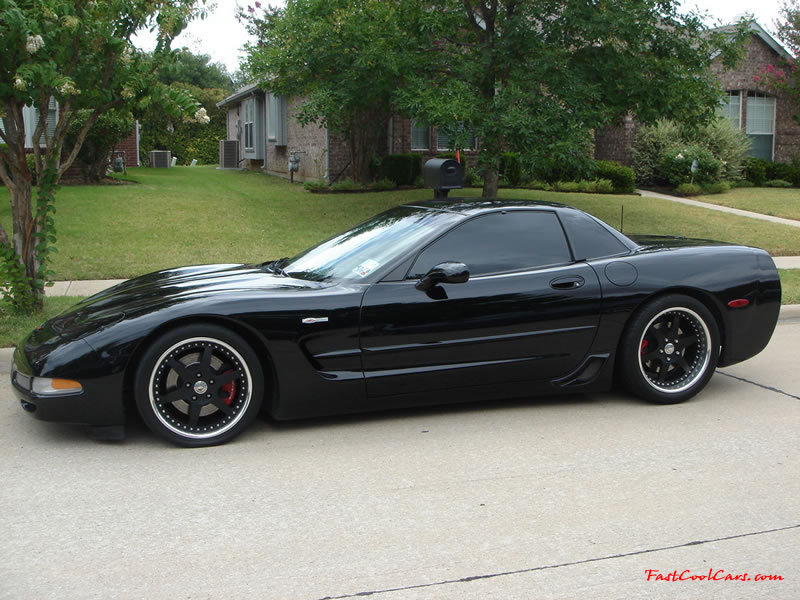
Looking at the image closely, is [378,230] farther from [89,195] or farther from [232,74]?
[232,74]

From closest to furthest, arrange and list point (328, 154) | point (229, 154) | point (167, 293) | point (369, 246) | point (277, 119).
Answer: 1. point (167, 293)
2. point (369, 246)
3. point (328, 154)
4. point (277, 119)
5. point (229, 154)

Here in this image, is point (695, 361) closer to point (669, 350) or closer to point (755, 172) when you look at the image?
point (669, 350)

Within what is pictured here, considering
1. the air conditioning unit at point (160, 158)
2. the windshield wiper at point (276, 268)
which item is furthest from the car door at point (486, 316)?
the air conditioning unit at point (160, 158)

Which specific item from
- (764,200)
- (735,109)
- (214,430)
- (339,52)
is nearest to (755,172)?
(735,109)

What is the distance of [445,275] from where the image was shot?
5148mm

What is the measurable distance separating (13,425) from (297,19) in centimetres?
1216

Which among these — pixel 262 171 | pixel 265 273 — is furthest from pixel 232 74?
pixel 265 273

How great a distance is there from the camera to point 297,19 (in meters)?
15.9

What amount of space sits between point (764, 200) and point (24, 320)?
18.2 meters

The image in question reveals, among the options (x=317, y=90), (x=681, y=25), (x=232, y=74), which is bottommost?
(x=317, y=90)

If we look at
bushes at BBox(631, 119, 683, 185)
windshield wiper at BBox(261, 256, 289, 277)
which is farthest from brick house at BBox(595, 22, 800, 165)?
windshield wiper at BBox(261, 256, 289, 277)

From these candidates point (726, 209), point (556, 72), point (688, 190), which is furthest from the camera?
point (688, 190)

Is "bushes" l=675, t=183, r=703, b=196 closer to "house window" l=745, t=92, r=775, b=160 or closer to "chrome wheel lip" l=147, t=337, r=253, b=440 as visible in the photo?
"house window" l=745, t=92, r=775, b=160

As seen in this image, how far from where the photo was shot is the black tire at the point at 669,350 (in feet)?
18.7
